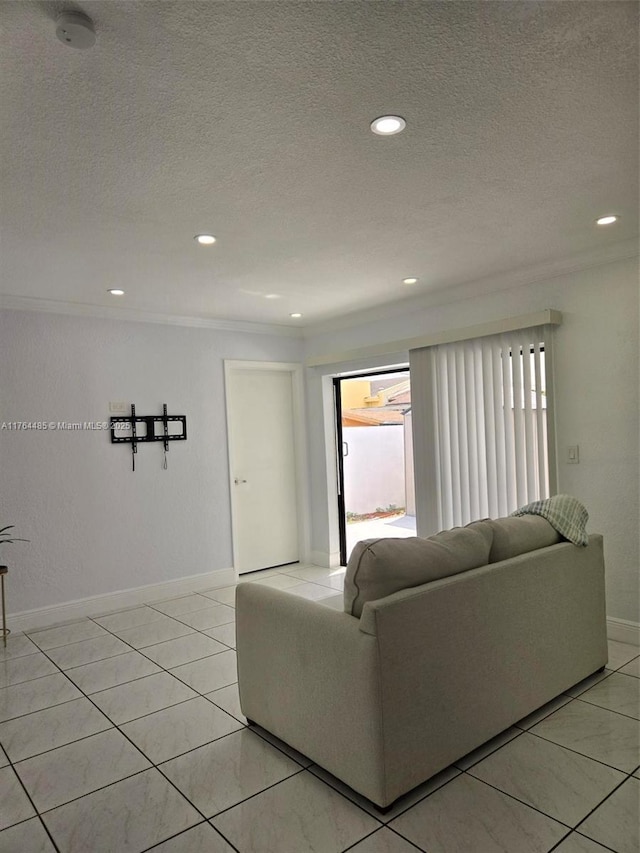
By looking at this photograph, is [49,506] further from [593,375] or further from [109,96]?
[593,375]

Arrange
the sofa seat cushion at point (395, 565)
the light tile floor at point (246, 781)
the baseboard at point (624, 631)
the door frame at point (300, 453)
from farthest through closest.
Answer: the door frame at point (300, 453) < the baseboard at point (624, 631) < the sofa seat cushion at point (395, 565) < the light tile floor at point (246, 781)

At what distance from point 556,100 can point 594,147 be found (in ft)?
1.51

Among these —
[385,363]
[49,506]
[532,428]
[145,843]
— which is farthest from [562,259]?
[49,506]

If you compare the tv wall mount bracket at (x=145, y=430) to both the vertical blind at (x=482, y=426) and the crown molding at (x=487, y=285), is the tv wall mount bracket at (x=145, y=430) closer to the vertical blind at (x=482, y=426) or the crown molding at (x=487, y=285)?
the crown molding at (x=487, y=285)

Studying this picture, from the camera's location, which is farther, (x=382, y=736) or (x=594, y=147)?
(x=594, y=147)

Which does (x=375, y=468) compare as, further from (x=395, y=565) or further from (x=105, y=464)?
(x=395, y=565)

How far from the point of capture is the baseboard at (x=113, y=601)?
4.31 meters

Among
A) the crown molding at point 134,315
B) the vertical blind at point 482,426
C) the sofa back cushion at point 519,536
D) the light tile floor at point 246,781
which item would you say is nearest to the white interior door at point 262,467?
the crown molding at point 134,315

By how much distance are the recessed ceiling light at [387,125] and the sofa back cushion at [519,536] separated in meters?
1.75

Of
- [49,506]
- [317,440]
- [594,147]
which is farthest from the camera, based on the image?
[317,440]

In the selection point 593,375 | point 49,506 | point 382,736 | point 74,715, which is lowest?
point 74,715

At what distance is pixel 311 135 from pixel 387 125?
28 cm

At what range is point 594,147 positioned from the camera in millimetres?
2346

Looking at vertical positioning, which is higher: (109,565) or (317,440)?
(317,440)
